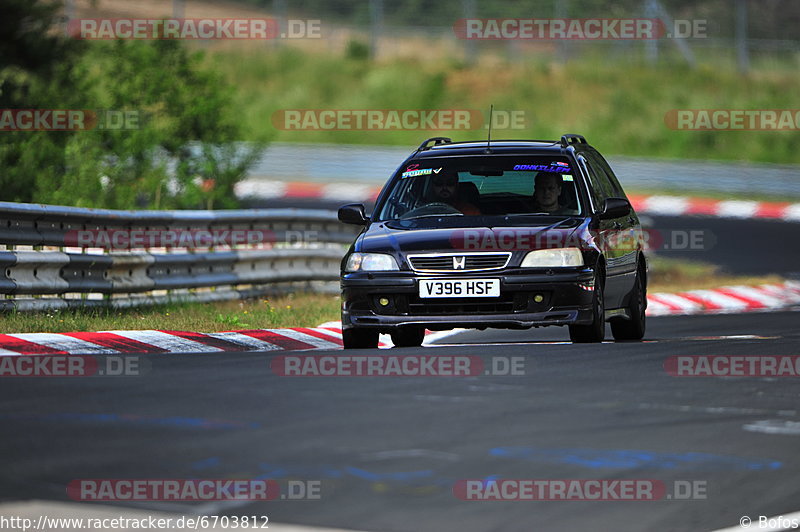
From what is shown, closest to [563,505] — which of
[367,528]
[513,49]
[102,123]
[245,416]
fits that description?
[367,528]

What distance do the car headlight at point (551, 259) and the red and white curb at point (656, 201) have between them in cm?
2223

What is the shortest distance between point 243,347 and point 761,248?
17545 millimetres

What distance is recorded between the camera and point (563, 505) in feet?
20.0

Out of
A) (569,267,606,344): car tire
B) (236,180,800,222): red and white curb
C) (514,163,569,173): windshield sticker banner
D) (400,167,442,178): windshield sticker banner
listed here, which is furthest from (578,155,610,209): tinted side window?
(236,180,800,222): red and white curb

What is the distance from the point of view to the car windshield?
1262 cm

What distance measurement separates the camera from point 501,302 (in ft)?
38.0

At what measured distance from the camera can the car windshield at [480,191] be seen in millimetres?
12617

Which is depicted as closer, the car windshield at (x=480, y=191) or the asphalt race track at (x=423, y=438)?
the asphalt race track at (x=423, y=438)
